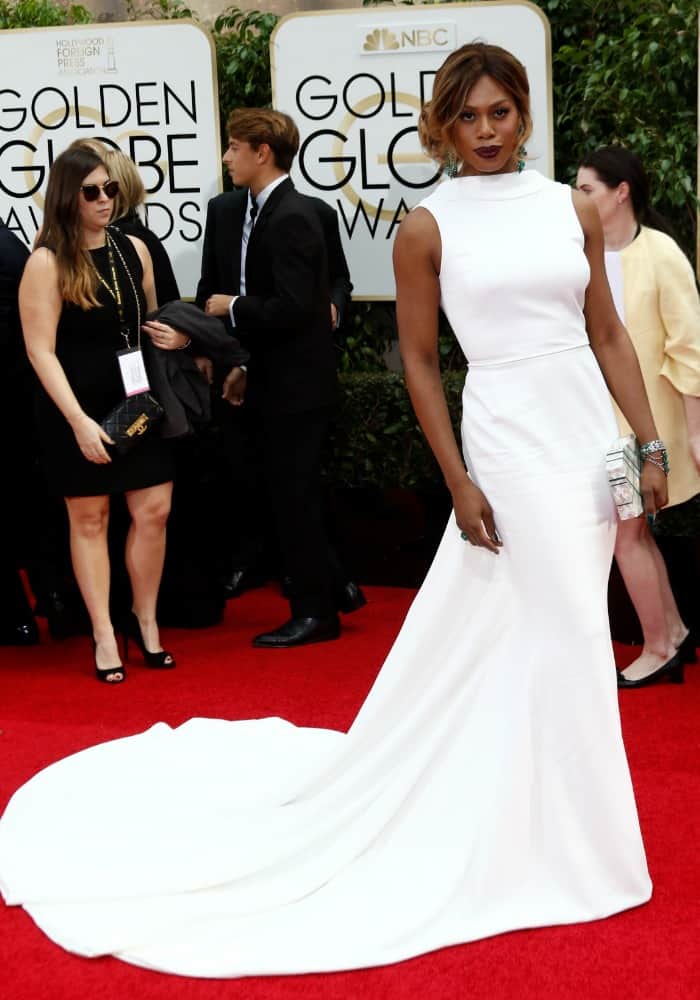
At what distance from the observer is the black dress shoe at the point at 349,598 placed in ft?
18.6

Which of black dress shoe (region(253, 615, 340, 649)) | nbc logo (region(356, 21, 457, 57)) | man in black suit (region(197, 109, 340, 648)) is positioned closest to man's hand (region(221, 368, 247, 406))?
man in black suit (region(197, 109, 340, 648))

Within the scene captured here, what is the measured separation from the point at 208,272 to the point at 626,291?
1877 millimetres

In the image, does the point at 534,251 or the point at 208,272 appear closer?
the point at 534,251

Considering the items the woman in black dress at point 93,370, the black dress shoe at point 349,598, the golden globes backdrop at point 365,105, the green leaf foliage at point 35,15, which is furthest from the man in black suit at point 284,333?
the green leaf foliage at point 35,15

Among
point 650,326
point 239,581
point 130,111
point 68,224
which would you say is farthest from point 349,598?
point 130,111

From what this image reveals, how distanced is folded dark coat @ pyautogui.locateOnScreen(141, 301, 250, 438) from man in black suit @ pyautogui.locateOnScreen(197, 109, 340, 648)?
0.20 meters

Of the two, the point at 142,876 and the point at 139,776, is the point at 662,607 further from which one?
the point at 142,876

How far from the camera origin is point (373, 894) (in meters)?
3.04

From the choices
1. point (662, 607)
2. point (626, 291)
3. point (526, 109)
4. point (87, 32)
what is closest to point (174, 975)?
point (526, 109)

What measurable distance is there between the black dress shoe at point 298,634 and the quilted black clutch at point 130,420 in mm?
1021

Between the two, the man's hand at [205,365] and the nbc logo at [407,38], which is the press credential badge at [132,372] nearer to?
the man's hand at [205,365]

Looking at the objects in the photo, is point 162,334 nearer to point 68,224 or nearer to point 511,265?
point 68,224

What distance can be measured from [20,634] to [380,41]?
2.86 m

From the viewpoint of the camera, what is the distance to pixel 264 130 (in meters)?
5.20
